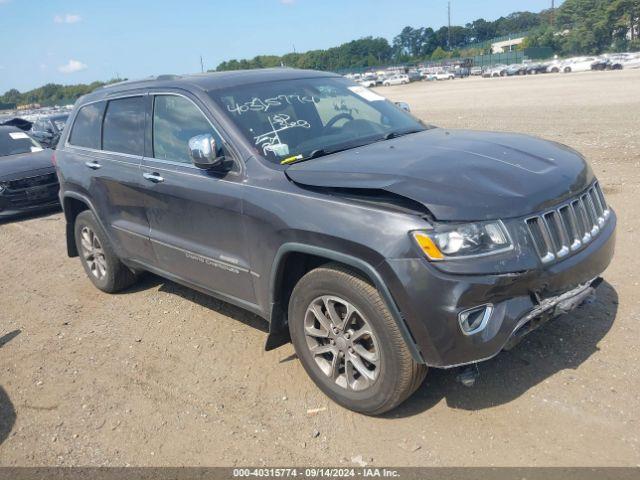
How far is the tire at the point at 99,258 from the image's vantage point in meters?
5.49

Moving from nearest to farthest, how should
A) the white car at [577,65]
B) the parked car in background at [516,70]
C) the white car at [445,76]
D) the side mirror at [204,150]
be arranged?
the side mirror at [204,150]
the white car at [577,65]
the parked car in background at [516,70]
the white car at [445,76]

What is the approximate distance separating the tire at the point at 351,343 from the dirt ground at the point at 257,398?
7.2 inches

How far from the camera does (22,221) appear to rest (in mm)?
10047

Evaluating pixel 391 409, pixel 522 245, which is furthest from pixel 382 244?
pixel 391 409

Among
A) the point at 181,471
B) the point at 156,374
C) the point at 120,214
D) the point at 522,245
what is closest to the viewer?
the point at 522,245

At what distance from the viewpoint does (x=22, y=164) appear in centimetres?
1023

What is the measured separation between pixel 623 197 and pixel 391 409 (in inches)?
202

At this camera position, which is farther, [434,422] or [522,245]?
[434,422]

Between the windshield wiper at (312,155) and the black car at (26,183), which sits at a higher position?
the windshield wiper at (312,155)

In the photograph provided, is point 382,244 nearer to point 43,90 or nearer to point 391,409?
point 391,409

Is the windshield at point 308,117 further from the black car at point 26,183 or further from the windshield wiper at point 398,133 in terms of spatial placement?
the black car at point 26,183

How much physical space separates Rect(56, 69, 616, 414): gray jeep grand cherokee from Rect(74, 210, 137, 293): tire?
0.51 metres

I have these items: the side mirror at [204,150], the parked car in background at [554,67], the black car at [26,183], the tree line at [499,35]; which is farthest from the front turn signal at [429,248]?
the parked car in background at [554,67]

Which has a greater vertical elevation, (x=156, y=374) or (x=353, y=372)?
(x=353, y=372)
